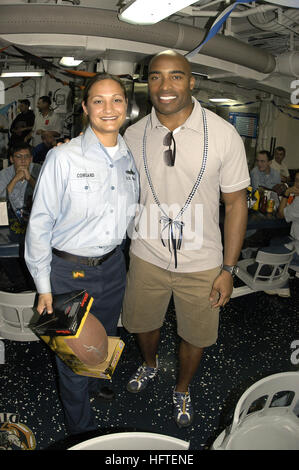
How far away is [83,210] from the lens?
1.60 meters

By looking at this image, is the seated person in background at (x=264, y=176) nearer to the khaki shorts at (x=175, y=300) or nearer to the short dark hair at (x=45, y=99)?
the khaki shorts at (x=175, y=300)

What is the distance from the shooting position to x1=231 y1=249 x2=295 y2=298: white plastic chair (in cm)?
288

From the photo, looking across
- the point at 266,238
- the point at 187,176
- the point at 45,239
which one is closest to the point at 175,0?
the point at 187,176

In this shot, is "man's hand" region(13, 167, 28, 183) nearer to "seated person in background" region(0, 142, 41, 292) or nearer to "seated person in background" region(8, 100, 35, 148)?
"seated person in background" region(0, 142, 41, 292)

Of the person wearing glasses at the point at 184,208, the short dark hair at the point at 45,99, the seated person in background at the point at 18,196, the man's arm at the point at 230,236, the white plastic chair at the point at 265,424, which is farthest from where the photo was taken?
the short dark hair at the point at 45,99

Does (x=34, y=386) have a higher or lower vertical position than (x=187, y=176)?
lower

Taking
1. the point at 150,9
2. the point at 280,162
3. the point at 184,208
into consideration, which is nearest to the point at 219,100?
the point at 280,162

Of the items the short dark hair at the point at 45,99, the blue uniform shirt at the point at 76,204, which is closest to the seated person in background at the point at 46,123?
the short dark hair at the point at 45,99

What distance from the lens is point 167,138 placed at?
70.6 inches

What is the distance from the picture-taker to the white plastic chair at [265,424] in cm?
108

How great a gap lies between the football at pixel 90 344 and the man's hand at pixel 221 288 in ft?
2.05

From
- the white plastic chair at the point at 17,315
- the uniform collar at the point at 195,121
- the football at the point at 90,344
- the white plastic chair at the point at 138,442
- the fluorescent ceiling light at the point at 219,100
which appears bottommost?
the white plastic chair at the point at 17,315
